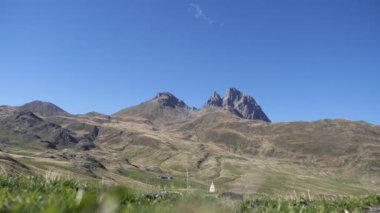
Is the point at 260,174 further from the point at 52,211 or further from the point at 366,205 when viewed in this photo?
the point at 366,205

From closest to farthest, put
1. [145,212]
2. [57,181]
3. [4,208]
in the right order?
[4,208], [145,212], [57,181]

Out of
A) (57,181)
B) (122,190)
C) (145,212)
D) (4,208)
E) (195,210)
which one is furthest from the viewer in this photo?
(57,181)

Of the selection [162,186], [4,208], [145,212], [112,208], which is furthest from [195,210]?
[162,186]

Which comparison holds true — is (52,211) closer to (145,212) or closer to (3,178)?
(145,212)

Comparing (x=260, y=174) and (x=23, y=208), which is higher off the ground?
(x=260, y=174)

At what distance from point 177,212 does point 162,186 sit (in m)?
10.1

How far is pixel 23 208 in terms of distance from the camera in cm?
254

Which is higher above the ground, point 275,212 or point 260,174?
point 260,174

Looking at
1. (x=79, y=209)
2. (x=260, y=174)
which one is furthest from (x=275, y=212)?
(x=79, y=209)

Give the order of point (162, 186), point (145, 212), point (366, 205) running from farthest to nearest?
point (366, 205) → point (162, 186) → point (145, 212)

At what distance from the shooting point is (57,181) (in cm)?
867

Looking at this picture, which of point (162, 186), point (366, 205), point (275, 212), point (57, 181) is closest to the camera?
point (275, 212)

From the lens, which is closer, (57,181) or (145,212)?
(145,212)

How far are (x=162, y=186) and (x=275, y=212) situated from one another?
22.1 ft
